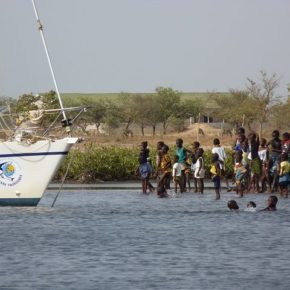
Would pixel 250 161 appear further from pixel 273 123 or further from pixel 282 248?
pixel 273 123

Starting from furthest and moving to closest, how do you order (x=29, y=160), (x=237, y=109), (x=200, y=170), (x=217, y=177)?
(x=237, y=109), (x=200, y=170), (x=217, y=177), (x=29, y=160)

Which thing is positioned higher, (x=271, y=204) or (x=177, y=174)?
(x=177, y=174)

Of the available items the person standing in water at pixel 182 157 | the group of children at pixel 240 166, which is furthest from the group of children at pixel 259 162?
the person standing in water at pixel 182 157

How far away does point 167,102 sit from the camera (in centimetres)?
10806

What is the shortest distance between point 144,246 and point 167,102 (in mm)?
87518

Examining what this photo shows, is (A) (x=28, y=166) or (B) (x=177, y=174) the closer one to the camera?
(A) (x=28, y=166)

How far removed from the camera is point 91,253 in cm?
1966

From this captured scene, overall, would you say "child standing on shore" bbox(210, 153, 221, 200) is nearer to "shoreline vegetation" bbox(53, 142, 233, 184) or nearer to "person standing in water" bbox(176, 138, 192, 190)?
"person standing in water" bbox(176, 138, 192, 190)

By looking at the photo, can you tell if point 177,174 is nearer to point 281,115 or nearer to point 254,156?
point 254,156

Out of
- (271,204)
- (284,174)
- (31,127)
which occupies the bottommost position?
(271,204)

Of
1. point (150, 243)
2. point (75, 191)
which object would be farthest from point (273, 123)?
point (150, 243)

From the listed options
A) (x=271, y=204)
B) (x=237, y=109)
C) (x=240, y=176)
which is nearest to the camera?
(x=271, y=204)

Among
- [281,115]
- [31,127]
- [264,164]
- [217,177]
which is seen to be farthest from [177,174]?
[281,115]

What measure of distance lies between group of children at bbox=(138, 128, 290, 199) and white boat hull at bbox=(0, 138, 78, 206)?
17.1ft
